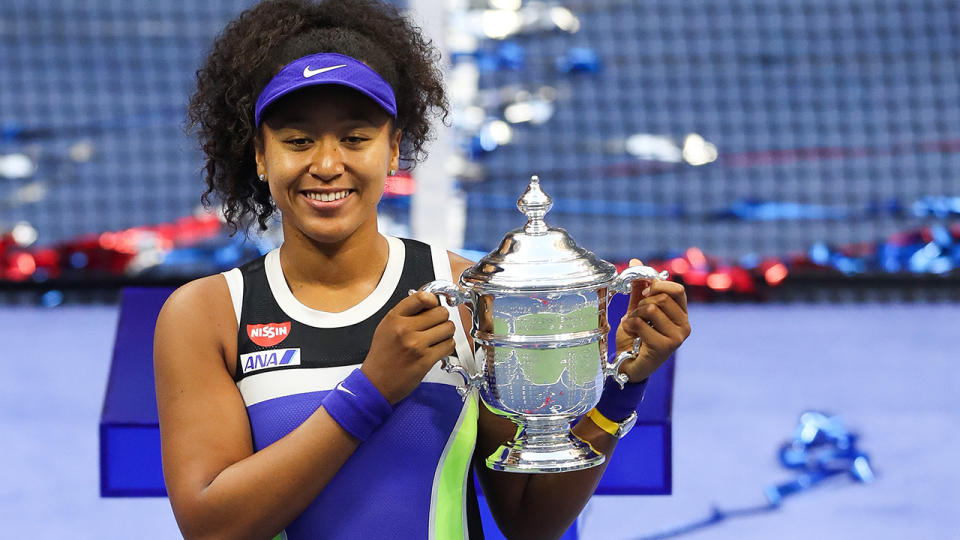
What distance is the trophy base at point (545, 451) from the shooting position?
1.66m

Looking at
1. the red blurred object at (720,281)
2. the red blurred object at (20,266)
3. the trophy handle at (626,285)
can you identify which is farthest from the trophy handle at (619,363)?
the red blurred object at (20,266)

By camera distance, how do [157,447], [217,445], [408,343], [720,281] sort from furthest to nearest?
[720,281]
[157,447]
[217,445]
[408,343]

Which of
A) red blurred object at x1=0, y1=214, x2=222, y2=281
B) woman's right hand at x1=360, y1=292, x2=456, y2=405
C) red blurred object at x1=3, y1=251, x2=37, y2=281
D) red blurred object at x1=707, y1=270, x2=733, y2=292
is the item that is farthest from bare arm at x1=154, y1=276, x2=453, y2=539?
red blurred object at x1=3, y1=251, x2=37, y2=281

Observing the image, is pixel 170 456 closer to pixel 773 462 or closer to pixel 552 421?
pixel 552 421

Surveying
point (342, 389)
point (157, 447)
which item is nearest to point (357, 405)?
point (342, 389)

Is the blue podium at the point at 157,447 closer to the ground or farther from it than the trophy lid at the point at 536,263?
closer to the ground

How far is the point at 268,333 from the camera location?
179 cm

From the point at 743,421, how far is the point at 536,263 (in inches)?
115

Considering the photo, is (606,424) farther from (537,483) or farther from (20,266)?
(20,266)

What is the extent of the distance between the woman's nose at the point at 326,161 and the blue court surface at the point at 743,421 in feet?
6.36

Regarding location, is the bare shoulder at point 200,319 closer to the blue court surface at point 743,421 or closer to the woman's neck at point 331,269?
the woman's neck at point 331,269

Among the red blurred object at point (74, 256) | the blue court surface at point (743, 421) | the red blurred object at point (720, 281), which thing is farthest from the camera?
the red blurred object at point (74, 256)

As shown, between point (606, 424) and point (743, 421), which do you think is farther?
point (743, 421)

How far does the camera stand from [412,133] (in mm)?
1975
